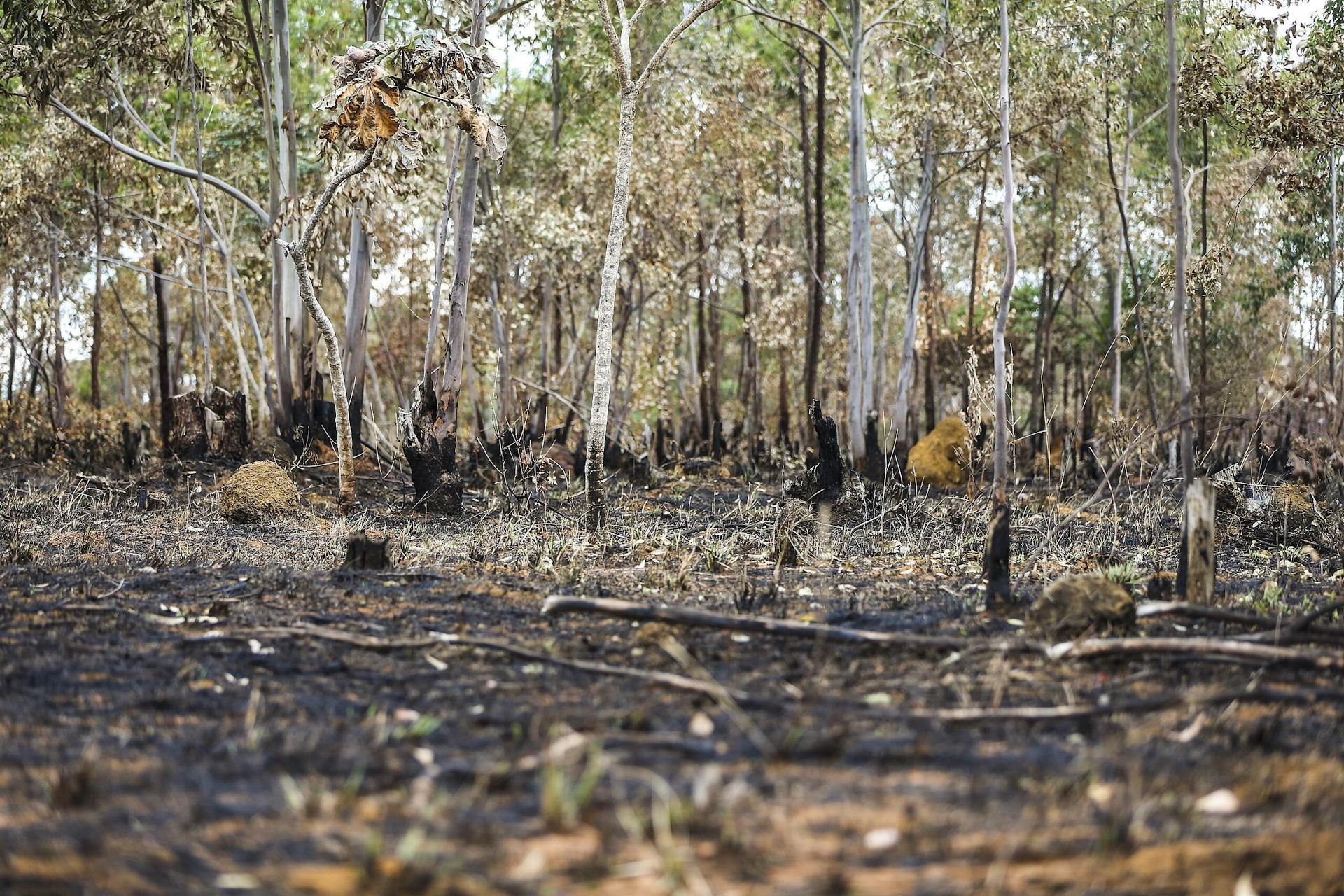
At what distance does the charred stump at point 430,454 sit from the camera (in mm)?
9266

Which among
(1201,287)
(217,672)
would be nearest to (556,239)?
(1201,287)

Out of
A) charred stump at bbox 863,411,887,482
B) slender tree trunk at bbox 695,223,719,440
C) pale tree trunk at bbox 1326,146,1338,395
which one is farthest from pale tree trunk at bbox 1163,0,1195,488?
slender tree trunk at bbox 695,223,719,440

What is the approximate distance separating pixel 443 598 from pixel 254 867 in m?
3.11

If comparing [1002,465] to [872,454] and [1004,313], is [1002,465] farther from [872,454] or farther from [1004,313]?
[872,454]

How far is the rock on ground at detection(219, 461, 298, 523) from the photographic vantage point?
27.8 ft

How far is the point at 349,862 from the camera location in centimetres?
204

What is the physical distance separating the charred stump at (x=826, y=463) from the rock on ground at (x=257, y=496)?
4335mm

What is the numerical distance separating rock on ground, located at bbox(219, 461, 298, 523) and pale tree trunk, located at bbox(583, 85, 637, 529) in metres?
2.63

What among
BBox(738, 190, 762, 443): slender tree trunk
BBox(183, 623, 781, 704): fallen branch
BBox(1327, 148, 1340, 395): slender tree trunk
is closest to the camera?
BBox(183, 623, 781, 704): fallen branch

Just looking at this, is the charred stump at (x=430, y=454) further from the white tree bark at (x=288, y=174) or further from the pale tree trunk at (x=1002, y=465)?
the pale tree trunk at (x=1002, y=465)

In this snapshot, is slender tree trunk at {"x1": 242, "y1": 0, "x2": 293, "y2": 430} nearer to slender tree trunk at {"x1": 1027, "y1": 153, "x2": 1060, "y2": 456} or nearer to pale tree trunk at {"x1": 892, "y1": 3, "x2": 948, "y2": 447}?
pale tree trunk at {"x1": 892, "y1": 3, "x2": 948, "y2": 447}

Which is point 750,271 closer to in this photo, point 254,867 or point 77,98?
Answer: point 77,98

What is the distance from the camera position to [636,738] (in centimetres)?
268

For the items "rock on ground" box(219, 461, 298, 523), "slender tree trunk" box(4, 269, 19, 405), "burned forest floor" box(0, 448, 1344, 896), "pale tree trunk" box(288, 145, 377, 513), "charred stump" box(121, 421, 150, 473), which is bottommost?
"burned forest floor" box(0, 448, 1344, 896)
